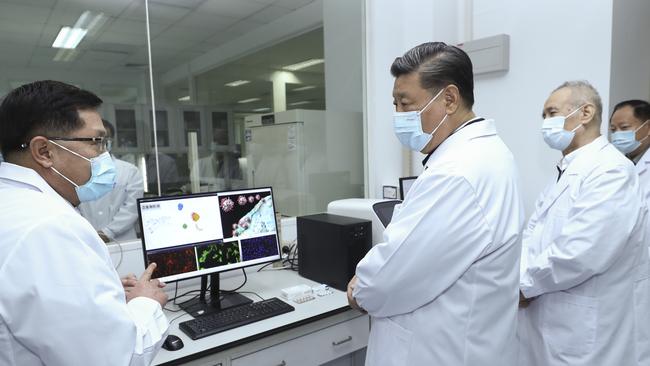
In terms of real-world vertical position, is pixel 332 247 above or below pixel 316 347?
above

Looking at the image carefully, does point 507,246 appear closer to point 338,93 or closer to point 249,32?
point 338,93

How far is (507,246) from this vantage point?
106 centimetres

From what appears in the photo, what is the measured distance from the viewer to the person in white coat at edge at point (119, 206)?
6.85 ft

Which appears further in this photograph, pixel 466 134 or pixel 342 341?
pixel 342 341

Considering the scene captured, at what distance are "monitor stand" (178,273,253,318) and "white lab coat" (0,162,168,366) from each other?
781 millimetres

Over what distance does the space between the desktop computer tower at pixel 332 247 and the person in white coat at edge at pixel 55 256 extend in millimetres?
980

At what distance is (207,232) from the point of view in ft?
5.47

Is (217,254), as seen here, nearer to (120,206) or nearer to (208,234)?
(208,234)

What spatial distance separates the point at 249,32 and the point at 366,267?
285cm

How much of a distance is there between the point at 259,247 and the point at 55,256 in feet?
3.48

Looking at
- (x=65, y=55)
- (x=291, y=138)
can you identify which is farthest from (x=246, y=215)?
(x=65, y=55)

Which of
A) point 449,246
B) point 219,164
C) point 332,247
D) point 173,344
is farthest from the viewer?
point 219,164

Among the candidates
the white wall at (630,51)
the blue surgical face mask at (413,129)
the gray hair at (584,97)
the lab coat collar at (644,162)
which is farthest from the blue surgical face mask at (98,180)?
the lab coat collar at (644,162)

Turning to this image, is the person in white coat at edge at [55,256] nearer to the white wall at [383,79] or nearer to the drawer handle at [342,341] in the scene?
the drawer handle at [342,341]
